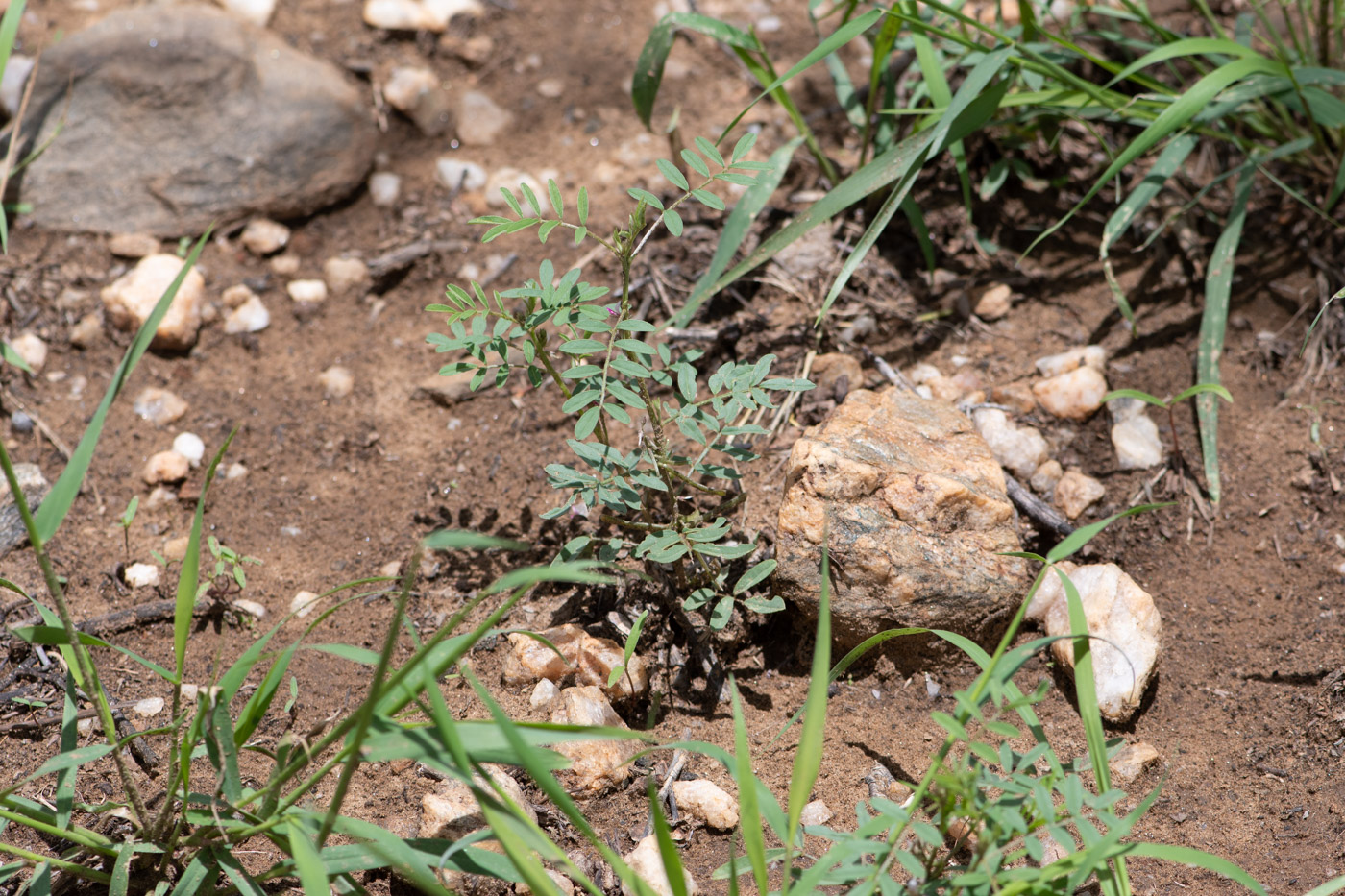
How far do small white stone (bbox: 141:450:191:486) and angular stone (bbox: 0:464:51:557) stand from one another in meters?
0.20

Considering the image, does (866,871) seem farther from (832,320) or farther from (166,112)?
(166,112)

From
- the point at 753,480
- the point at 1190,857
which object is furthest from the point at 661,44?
the point at 1190,857

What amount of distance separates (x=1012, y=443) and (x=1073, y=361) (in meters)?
0.30

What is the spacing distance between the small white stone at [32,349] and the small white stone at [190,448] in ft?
1.48

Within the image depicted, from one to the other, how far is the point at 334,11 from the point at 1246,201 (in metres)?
2.60

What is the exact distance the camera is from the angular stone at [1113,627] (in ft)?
5.73

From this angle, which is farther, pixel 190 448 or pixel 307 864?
pixel 190 448

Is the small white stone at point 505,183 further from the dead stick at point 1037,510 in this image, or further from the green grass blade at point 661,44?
the dead stick at point 1037,510

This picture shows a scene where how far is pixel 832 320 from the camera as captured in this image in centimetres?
228

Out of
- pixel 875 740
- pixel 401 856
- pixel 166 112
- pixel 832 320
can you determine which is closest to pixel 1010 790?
pixel 875 740

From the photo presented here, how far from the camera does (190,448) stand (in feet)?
7.25

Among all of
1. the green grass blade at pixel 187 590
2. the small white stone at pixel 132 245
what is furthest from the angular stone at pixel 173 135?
the green grass blade at pixel 187 590

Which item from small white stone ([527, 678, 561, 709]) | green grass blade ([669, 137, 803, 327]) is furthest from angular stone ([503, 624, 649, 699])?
green grass blade ([669, 137, 803, 327])

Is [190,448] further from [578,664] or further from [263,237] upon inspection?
[578,664]
